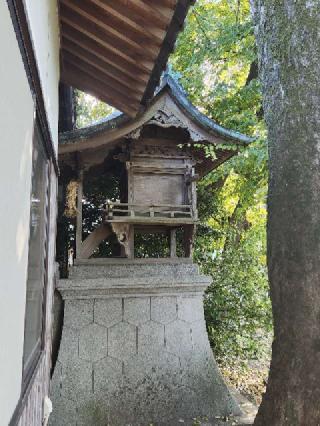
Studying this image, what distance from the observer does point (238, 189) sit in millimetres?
8992

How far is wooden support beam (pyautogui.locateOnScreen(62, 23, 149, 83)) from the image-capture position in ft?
11.8

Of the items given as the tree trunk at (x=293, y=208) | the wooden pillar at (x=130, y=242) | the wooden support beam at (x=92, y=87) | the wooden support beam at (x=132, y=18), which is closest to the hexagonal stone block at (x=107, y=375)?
the wooden pillar at (x=130, y=242)

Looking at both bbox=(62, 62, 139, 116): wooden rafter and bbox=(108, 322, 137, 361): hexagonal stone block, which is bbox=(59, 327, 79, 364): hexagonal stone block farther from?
bbox=(62, 62, 139, 116): wooden rafter

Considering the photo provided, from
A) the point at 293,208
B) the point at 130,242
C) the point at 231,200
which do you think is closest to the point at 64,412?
the point at 130,242

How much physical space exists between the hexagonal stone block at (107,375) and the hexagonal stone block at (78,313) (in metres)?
0.60

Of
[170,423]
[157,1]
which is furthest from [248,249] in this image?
[157,1]

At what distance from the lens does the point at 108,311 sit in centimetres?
547

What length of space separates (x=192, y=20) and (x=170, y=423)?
32.4ft

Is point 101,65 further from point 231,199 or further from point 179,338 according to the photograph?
point 231,199

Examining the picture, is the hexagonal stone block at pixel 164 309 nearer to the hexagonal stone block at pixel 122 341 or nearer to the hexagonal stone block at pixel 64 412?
the hexagonal stone block at pixel 122 341

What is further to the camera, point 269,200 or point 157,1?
point 269,200

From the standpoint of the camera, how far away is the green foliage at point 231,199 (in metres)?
7.34

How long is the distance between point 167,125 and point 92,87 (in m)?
1.39

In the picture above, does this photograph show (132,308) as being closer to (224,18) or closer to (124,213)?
(124,213)
